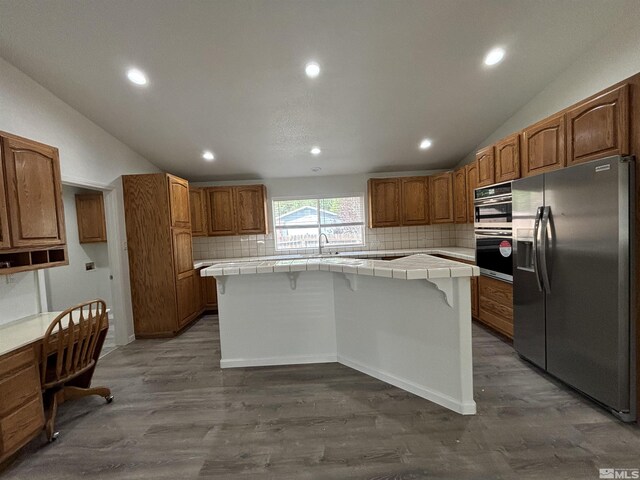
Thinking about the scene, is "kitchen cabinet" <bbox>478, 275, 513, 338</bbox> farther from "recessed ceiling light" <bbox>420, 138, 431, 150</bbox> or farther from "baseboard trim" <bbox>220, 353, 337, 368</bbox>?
"recessed ceiling light" <bbox>420, 138, 431, 150</bbox>

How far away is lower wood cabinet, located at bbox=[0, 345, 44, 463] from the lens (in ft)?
5.48

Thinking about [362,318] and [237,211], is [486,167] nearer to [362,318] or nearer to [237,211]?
[362,318]

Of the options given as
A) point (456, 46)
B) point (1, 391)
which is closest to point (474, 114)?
point (456, 46)

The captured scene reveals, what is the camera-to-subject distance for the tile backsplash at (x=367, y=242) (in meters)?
5.28

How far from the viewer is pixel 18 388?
69.5 inches

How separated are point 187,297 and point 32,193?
2.35m

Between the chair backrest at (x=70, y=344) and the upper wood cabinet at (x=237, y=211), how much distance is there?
2.73 m

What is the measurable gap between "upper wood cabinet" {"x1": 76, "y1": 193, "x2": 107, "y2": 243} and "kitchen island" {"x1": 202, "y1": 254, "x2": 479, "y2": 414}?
9.88 ft

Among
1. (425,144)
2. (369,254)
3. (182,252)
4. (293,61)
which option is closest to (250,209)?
(182,252)

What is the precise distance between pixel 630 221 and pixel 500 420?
1.56 m

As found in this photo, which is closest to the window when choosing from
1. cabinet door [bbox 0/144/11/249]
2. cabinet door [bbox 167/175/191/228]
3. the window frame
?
the window frame

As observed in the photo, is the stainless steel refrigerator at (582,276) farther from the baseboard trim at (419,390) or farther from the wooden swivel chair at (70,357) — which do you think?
the wooden swivel chair at (70,357)

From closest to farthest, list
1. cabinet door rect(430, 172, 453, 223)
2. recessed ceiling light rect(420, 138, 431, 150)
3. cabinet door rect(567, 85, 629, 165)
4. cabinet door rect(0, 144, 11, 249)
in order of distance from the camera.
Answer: cabinet door rect(567, 85, 629, 165) → cabinet door rect(0, 144, 11, 249) → recessed ceiling light rect(420, 138, 431, 150) → cabinet door rect(430, 172, 453, 223)

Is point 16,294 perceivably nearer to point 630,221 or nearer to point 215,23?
point 215,23
